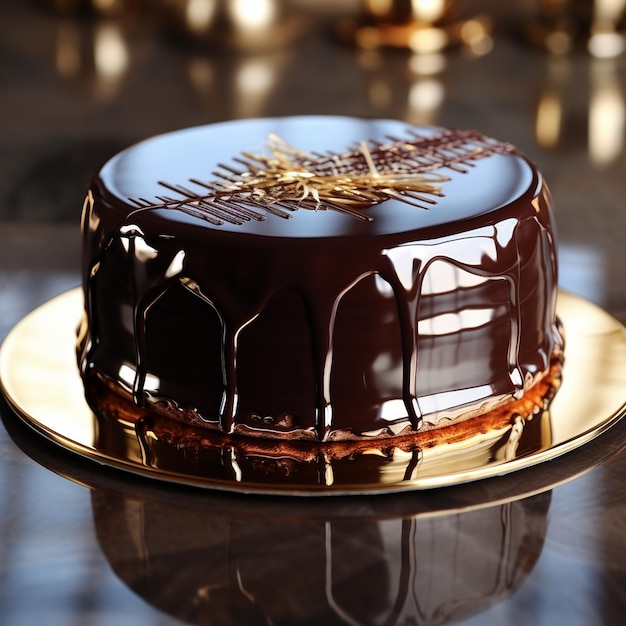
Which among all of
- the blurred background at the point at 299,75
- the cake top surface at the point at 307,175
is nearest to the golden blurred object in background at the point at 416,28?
the blurred background at the point at 299,75

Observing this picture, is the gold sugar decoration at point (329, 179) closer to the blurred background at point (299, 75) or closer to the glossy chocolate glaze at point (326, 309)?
the glossy chocolate glaze at point (326, 309)

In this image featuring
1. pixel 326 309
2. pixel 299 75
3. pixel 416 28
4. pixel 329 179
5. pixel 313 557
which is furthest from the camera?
pixel 416 28

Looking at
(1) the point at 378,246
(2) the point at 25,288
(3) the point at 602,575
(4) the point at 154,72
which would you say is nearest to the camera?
(3) the point at 602,575

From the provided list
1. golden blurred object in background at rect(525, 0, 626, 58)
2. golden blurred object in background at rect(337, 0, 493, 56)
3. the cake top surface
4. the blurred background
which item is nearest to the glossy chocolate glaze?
the cake top surface

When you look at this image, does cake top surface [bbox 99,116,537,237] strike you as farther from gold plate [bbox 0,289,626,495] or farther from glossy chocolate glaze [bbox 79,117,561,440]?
gold plate [bbox 0,289,626,495]

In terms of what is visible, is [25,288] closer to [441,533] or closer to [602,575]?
[441,533]

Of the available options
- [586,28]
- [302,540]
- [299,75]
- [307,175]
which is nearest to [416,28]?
[299,75]

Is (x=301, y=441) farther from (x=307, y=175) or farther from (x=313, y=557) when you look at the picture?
(x=307, y=175)

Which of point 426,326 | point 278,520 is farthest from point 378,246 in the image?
point 278,520
